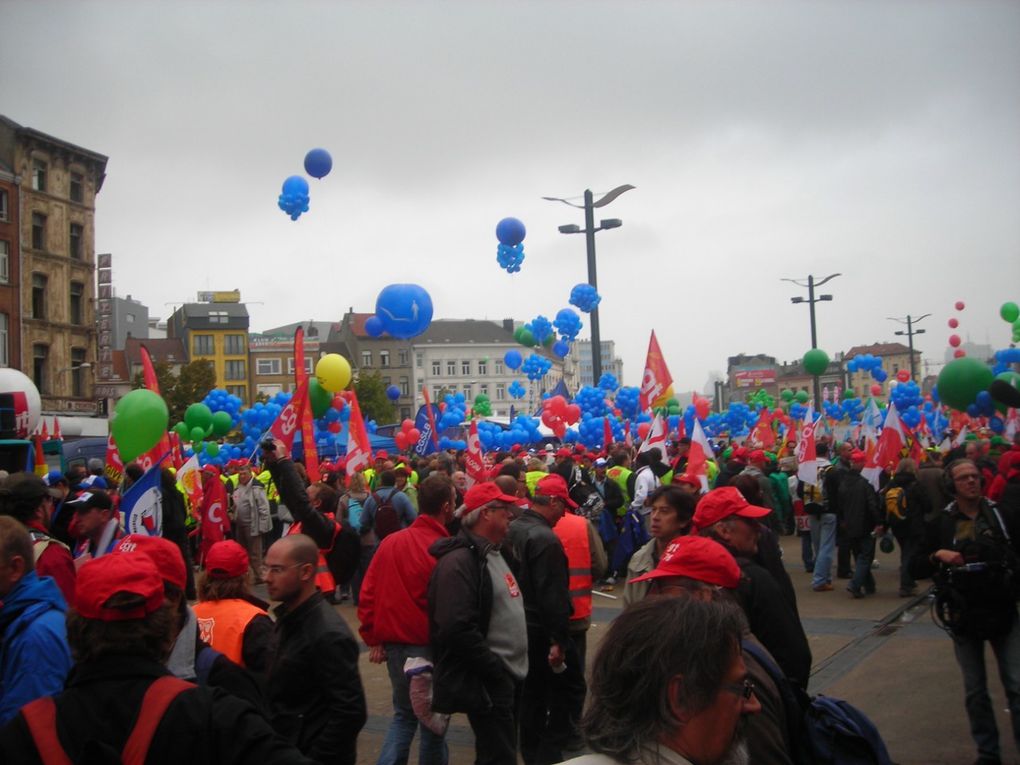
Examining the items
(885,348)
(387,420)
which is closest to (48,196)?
(387,420)

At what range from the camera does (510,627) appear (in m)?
4.91

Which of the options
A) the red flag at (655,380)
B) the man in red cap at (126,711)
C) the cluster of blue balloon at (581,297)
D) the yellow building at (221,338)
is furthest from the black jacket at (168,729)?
the yellow building at (221,338)

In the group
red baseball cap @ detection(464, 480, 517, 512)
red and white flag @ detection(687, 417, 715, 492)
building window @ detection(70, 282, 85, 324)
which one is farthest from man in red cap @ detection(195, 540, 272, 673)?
building window @ detection(70, 282, 85, 324)

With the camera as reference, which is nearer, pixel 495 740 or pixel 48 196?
pixel 495 740

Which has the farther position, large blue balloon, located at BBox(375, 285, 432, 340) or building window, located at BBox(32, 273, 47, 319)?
building window, located at BBox(32, 273, 47, 319)

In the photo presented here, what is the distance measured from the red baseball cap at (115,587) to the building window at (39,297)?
152ft

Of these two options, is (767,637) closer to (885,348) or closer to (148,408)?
(148,408)

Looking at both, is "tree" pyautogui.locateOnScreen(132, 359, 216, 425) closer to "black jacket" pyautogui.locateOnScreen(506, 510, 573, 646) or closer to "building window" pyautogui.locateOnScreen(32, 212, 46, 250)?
"building window" pyautogui.locateOnScreen(32, 212, 46, 250)

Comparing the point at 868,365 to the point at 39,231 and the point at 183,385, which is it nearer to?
the point at 39,231

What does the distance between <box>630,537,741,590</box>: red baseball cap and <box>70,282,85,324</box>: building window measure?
47874mm

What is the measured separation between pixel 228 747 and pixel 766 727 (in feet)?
5.06

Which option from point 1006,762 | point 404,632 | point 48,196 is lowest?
point 1006,762

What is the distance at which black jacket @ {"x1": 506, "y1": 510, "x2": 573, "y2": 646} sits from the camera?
5641mm

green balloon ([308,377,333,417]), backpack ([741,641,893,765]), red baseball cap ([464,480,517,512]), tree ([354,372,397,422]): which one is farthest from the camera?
tree ([354,372,397,422])
